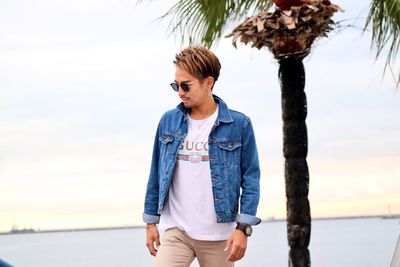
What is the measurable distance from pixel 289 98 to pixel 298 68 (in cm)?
37

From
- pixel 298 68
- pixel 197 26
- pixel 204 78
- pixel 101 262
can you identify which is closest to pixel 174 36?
pixel 197 26

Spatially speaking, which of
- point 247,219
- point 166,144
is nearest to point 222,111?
point 166,144

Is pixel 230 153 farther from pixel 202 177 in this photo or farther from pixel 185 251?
pixel 185 251

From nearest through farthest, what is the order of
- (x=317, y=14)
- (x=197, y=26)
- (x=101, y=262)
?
(x=317, y=14)
(x=197, y=26)
(x=101, y=262)

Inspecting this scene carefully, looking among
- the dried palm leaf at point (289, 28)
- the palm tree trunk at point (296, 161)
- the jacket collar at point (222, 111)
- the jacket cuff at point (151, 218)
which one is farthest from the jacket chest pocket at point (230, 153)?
the palm tree trunk at point (296, 161)

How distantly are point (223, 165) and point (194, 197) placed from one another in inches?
9.2

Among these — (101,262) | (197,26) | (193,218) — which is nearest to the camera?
(193,218)

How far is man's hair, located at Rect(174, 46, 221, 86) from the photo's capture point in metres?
5.33

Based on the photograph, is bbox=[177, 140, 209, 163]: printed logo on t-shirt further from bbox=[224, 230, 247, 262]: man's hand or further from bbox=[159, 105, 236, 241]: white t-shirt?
bbox=[224, 230, 247, 262]: man's hand

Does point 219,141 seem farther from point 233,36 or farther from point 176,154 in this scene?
point 233,36

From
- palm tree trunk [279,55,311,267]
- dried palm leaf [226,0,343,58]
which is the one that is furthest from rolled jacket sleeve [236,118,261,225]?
palm tree trunk [279,55,311,267]

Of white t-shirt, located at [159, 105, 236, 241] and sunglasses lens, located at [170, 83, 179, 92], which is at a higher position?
sunglasses lens, located at [170, 83, 179, 92]

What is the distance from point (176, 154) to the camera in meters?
5.38

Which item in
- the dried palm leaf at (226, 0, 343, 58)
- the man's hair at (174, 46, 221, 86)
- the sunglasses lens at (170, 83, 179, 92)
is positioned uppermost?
the dried palm leaf at (226, 0, 343, 58)
